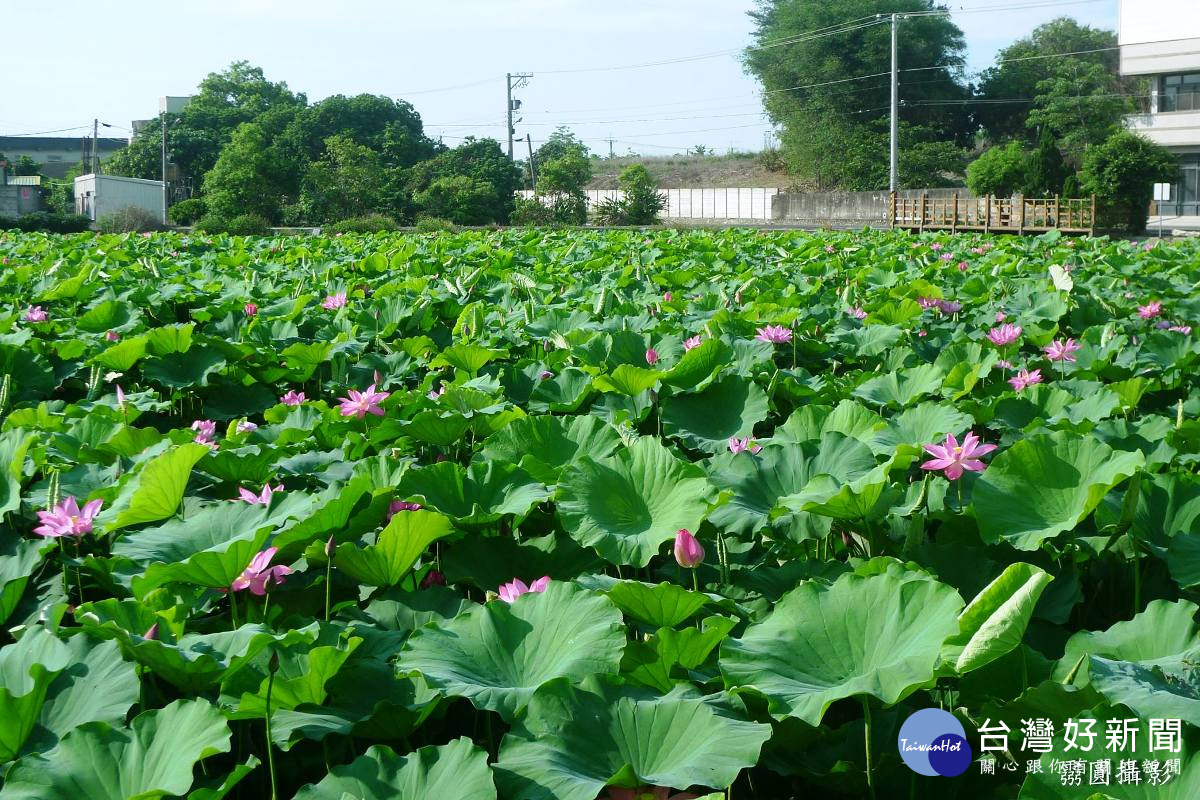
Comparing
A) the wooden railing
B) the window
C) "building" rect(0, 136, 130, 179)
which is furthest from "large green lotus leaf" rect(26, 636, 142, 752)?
"building" rect(0, 136, 130, 179)

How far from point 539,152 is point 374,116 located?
11.7m

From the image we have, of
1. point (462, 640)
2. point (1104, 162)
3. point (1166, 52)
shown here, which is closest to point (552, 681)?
point (462, 640)

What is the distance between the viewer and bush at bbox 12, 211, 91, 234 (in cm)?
2595

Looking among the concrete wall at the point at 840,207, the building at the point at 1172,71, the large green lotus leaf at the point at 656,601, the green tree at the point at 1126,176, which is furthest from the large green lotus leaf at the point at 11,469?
the building at the point at 1172,71

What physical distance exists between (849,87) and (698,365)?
42.5 meters

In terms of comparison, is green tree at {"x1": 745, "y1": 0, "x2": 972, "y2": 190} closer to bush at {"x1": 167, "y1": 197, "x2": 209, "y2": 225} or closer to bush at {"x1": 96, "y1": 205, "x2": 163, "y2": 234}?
bush at {"x1": 167, "y1": 197, "x2": 209, "y2": 225}

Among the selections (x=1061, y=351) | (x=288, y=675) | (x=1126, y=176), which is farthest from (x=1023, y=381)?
(x=1126, y=176)

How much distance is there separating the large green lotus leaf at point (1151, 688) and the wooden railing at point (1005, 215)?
2164cm

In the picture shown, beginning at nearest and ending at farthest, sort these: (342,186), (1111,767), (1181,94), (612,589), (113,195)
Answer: (1111,767), (612,589), (1181,94), (342,186), (113,195)

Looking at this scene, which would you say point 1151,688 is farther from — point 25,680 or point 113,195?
point 113,195

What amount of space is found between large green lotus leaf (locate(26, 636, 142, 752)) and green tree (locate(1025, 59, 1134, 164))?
35.6 metres

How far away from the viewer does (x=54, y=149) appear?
72625mm

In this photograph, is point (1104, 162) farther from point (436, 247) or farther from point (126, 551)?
point (126, 551)

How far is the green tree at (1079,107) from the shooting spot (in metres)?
35.3
